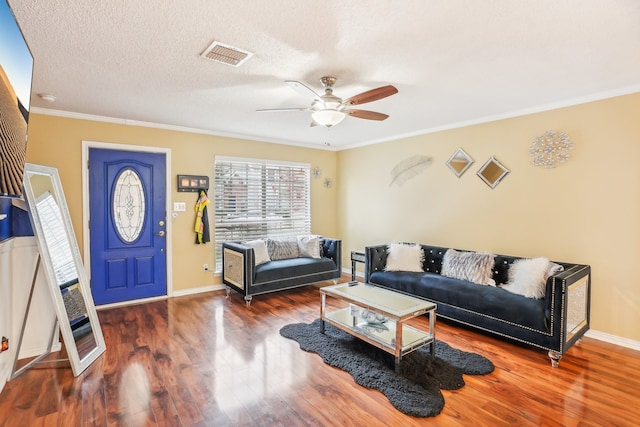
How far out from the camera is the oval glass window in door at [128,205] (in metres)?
4.23

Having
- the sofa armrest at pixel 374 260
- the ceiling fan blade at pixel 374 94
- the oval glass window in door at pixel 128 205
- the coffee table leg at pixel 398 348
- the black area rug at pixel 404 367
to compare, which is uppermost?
the ceiling fan blade at pixel 374 94

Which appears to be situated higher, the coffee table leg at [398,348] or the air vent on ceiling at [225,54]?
the air vent on ceiling at [225,54]

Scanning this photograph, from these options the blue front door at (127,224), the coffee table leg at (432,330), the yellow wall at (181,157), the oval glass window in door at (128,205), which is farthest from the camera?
the oval glass window in door at (128,205)

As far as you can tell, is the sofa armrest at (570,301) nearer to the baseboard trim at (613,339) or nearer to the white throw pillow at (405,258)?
the baseboard trim at (613,339)

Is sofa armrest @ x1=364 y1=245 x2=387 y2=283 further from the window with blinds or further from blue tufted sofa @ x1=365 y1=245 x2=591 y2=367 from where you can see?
the window with blinds

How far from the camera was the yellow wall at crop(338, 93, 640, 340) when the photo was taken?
3.08 metres

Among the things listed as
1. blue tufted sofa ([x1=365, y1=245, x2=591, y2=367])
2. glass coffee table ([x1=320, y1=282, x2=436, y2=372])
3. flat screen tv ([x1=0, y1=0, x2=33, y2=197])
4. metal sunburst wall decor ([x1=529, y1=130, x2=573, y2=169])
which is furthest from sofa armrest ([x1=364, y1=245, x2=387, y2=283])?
flat screen tv ([x1=0, y1=0, x2=33, y2=197])

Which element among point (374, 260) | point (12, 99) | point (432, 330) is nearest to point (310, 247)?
point (374, 260)

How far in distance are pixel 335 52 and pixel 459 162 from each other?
2.80 m

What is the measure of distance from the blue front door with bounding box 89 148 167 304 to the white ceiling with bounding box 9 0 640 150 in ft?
2.59

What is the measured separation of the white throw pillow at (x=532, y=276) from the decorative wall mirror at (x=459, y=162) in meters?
1.45

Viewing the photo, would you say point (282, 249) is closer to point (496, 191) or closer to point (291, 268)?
point (291, 268)

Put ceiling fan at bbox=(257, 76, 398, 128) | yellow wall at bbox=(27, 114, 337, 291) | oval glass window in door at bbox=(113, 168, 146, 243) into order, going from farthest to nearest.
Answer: oval glass window in door at bbox=(113, 168, 146, 243) → yellow wall at bbox=(27, 114, 337, 291) → ceiling fan at bbox=(257, 76, 398, 128)

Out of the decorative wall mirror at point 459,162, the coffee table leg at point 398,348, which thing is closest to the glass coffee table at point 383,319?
the coffee table leg at point 398,348
